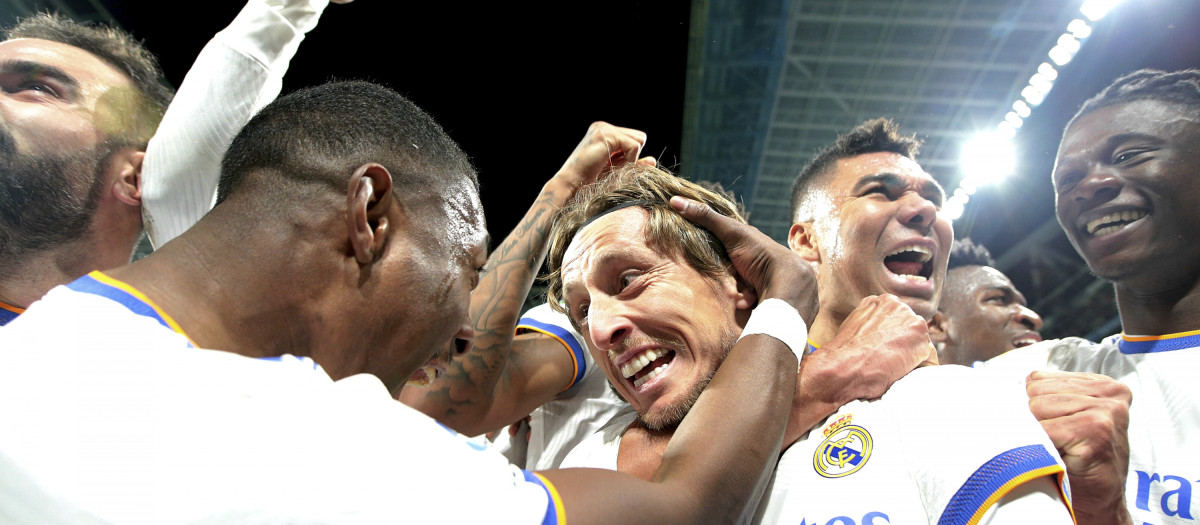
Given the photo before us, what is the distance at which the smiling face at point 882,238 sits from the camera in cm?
223

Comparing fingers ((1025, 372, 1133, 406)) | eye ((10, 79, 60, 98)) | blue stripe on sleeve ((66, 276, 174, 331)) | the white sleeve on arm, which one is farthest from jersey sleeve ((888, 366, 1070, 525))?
eye ((10, 79, 60, 98))

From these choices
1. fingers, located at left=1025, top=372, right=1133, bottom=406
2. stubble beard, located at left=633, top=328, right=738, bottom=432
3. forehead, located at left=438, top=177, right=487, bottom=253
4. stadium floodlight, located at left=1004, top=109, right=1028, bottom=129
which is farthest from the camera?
stadium floodlight, located at left=1004, top=109, right=1028, bottom=129

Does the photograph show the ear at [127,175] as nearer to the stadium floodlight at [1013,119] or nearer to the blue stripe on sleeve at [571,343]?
the blue stripe on sleeve at [571,343]

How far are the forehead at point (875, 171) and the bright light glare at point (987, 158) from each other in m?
2.49

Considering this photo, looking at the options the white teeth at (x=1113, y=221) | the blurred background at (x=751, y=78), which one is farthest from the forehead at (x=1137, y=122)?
the blurred background at (x=751, y=78)

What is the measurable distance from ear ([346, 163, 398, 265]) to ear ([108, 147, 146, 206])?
978 mm

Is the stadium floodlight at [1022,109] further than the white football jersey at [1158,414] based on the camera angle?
Yes

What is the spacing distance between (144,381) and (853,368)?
1.29 m

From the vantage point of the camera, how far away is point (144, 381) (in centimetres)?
82

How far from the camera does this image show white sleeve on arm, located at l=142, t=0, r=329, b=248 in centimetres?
166

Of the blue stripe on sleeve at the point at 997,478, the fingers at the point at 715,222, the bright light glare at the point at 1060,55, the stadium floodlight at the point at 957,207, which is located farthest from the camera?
the stadium floodlight at the point at 957,207

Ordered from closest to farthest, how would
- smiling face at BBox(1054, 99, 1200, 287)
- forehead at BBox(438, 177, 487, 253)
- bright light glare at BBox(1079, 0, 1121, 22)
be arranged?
forehead at BBox(438, 177, 487, 253) < smiling face at BBox(1054, 99, 1200, 287) < bright light glare at BBox(1079, 0, 1121, 22)

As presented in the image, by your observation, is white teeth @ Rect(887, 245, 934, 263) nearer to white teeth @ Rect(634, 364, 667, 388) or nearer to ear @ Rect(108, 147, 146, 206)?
white teeth @ Rect(634, 364, 667, 388)

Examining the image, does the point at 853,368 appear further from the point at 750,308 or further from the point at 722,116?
the point at 722,116
